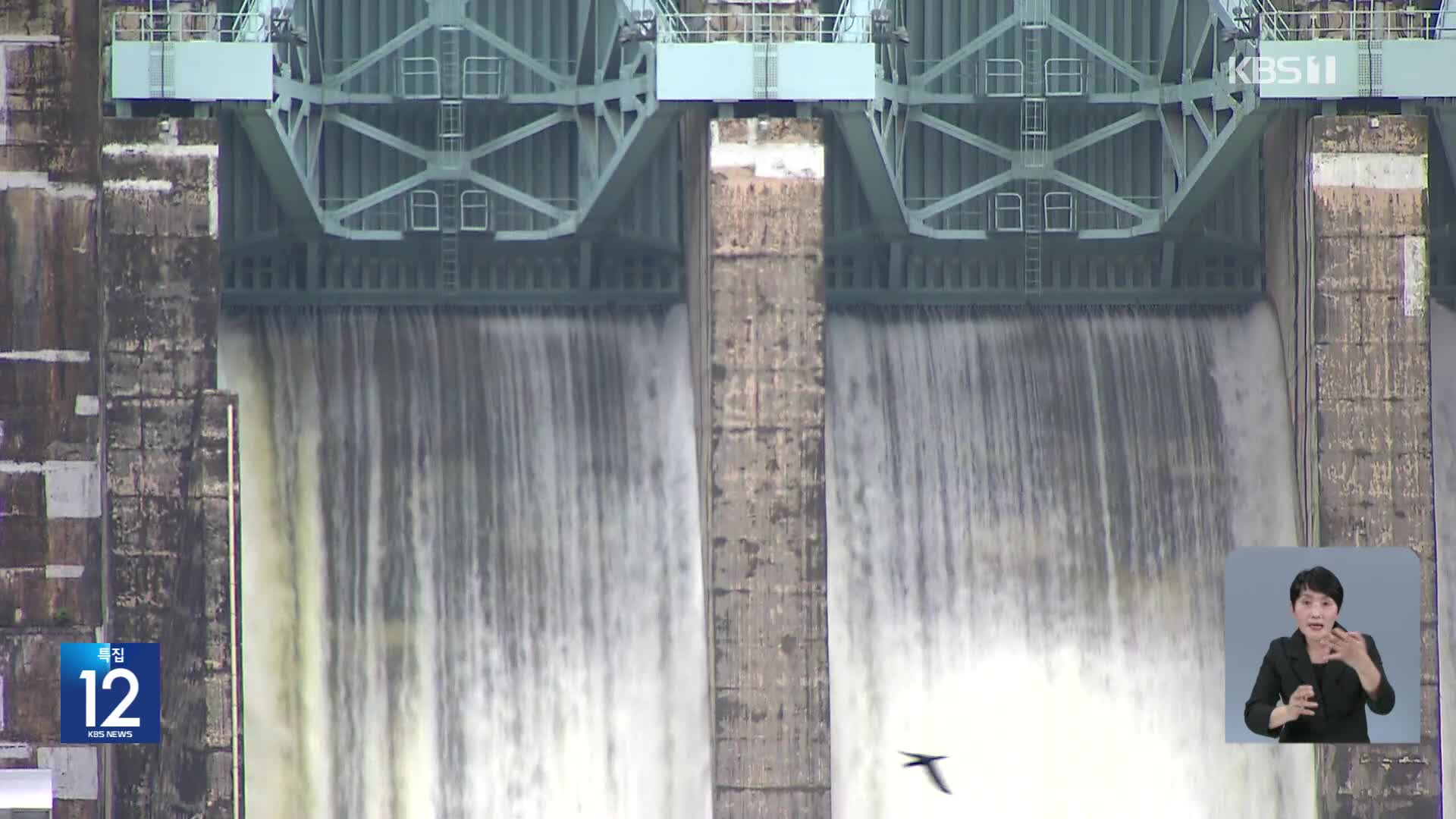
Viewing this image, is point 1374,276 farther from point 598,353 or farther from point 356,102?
point 356,102

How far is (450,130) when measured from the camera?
157 ft

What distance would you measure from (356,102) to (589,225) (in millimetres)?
5120

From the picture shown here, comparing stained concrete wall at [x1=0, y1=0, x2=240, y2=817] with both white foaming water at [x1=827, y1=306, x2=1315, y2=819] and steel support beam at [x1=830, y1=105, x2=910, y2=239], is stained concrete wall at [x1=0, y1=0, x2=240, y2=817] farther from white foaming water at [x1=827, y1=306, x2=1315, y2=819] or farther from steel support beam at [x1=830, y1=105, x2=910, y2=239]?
white foaming water at [x1=827, y1=306, x2=1315, y2=819]

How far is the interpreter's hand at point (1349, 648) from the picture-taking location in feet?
77.6

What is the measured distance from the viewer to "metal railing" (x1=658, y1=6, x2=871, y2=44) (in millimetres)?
43750

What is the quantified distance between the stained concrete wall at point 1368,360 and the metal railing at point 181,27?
18995 millimetres

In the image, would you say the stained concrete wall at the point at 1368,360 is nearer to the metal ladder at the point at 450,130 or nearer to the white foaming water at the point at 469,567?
the white foaming water at the point at 469,567

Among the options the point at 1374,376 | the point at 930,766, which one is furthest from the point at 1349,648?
the point at 930,766

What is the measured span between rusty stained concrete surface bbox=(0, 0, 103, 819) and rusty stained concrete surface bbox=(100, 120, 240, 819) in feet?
1.34

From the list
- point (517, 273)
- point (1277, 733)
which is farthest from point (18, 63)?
point (1277, 733)

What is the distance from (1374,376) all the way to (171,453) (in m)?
21.1

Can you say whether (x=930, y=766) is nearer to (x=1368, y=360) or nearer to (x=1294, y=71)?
(x=1368, y=360)

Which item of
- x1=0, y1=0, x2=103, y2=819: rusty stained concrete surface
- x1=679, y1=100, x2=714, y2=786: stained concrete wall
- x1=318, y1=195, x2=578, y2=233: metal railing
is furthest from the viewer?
x1=318, y1=195, x2=578, y2=233: metal railing

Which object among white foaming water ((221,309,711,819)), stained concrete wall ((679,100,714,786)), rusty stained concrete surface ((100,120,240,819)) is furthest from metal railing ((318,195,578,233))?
rusty stained concrete surface ((100,120,240,819))
